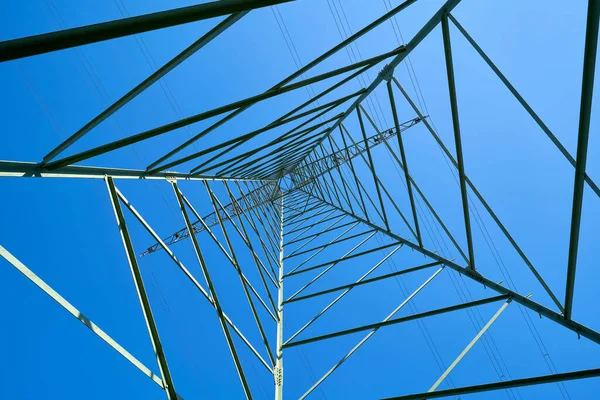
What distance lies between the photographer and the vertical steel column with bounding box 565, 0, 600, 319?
2.21 meters

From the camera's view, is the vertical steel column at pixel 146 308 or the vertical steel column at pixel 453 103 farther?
the vertical steel column at pixel 453 103

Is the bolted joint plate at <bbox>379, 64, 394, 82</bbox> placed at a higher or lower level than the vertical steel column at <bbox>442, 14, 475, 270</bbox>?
higher

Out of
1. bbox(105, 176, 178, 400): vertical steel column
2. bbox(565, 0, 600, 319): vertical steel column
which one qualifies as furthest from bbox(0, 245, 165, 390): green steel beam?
bbox(565, 0, 600, 319): vertical steel column

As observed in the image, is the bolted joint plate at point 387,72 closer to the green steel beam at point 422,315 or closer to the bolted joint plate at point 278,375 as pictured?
the green steel beam at point 422,315

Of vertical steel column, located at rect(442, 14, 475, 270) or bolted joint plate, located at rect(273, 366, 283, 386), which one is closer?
vertical steel column, located at rect(442, 14, 475, 270)

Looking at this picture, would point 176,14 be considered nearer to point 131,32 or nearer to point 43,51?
point 131,32

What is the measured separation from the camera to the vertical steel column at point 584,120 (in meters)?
2.21

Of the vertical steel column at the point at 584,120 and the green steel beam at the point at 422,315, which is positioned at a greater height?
the vertical steel column at the point at 584,120

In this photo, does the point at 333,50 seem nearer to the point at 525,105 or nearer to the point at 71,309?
the point at 525,105

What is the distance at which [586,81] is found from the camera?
2.32m

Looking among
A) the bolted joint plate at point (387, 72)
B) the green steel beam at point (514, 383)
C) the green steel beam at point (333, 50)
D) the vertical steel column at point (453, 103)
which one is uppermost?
the bolted joint plate at point (387, 72)

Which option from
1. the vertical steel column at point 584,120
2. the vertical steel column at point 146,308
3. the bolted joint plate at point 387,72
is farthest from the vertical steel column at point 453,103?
the vertical steel column at point 146,308

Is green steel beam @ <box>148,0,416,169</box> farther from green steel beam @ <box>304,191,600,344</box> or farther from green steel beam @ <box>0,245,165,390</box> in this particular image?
green steel beam @ <box>304,191,600,344</box>

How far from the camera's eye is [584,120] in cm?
248
